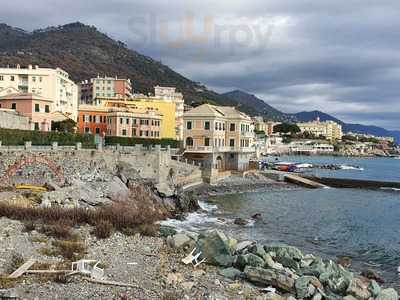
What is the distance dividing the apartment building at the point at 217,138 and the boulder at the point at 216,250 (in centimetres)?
4123

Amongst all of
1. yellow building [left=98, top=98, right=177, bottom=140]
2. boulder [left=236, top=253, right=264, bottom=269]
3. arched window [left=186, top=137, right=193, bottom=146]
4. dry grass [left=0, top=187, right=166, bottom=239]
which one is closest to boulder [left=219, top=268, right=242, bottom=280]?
boulder [left=236, top=253, right=264, bottom=269]

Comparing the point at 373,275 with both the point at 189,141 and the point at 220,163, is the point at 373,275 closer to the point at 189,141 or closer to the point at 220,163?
the point at 189,141

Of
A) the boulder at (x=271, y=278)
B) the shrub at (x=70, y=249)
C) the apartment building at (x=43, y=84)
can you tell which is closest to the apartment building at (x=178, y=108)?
the apartment building at (x=43, y=84)

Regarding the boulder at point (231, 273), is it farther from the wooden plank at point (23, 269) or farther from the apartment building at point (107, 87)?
the apartment building at point (107, 87)

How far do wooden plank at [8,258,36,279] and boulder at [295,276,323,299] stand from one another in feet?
29.0

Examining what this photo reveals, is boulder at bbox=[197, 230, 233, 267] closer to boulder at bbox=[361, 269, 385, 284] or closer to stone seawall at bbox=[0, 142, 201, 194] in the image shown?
boulder at bbox=[361, 269, 385, 284]

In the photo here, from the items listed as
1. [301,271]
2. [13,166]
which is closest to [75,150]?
[13,166]

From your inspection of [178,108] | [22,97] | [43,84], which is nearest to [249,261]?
[22,97]

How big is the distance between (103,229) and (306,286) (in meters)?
9.19

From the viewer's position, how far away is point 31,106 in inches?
2151

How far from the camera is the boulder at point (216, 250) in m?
18.8

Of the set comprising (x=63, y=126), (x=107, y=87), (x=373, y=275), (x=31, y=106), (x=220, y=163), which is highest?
(x=107, y=87)

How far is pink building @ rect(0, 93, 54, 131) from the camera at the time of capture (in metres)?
54.5

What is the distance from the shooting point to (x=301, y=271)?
18.8 meters
